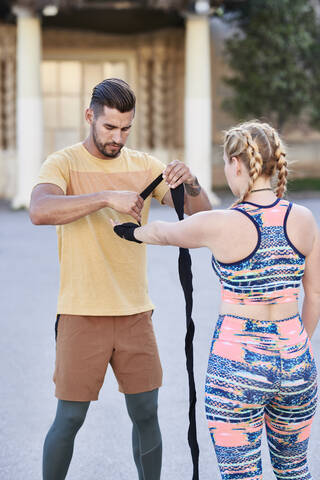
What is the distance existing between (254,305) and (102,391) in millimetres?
2973

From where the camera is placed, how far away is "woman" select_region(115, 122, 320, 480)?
2598 millimetres

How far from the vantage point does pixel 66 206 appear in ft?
9.76

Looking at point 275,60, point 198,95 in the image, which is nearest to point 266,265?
point 198,95

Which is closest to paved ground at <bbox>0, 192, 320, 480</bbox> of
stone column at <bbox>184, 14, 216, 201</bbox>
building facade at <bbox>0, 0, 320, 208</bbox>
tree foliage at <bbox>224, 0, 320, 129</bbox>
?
stone column at <bbox>184, 14, 216, 201</bbox>

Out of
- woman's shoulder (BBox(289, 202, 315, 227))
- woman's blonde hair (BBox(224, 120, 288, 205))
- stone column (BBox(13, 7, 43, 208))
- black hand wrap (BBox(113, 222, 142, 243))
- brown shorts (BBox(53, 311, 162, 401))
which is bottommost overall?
brown shorts (BBox(53, 311, 162, 401))

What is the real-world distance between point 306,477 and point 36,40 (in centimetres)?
1477

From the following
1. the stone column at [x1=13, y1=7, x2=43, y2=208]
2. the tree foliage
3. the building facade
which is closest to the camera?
the stone column at [x1=13, y1=7, x2=43, y2=208]

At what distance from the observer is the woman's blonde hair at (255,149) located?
2607 millimetres

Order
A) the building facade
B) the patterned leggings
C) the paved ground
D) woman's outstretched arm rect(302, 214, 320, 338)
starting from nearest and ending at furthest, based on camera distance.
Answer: the patterned leggings, woman's outstretched arm rect(302, 214, 320, 338), the paved ground, the building facade

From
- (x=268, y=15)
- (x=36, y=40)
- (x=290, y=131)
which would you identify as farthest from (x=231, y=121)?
(x=36, y=40)

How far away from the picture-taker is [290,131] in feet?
70.4

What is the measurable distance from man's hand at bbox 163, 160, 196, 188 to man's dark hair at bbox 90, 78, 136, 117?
11.6 inches

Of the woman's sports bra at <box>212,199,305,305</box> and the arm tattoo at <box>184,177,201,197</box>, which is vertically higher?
the arm tattoo at <box>184,177,201,197</box>

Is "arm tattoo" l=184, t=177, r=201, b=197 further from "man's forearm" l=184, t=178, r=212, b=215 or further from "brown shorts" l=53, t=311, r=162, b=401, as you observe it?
"brown shorts" l=53, t=311, r=162, b=401
